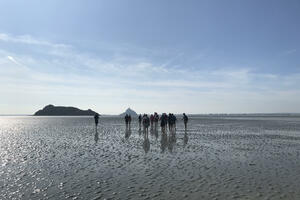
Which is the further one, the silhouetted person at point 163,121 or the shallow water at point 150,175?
the silhouetted person at point 163,121

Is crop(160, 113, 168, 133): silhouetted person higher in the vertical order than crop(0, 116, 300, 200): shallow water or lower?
higher

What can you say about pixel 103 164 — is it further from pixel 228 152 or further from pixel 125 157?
pixel 228 152

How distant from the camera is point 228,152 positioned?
1873cm

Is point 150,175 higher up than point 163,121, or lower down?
lower down

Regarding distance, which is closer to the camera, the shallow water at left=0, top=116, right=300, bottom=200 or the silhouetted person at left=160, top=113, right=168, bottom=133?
the shallow water at left=0, top=116, right=300, bottom=200

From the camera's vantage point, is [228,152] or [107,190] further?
[228,152]

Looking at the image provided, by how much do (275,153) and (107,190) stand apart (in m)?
13.8

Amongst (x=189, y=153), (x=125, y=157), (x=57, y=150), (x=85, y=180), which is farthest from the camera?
(x=57, y=150)

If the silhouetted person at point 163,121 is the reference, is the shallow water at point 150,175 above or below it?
below

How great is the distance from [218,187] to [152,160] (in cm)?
608

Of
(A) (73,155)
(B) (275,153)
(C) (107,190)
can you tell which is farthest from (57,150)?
(B) (275,153)

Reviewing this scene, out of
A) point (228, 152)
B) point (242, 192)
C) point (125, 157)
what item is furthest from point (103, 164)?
point (228, 152)

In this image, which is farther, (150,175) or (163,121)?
(163,121)

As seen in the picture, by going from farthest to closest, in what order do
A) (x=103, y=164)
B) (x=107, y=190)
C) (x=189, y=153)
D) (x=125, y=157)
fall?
(x=189, y=153)
(x=125, y=157)
(x=103, y=164)
(x=107, y=190)
